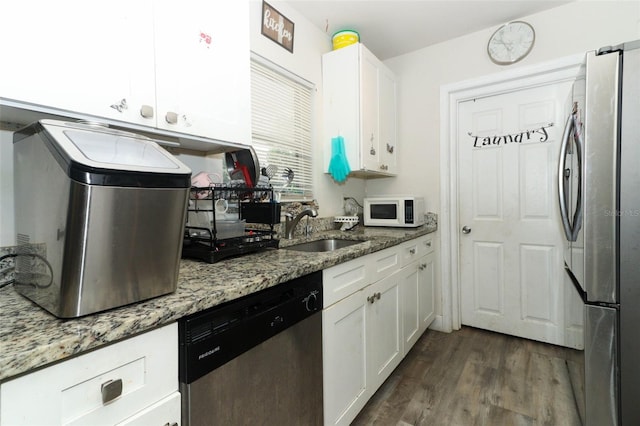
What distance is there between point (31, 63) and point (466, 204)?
275cm

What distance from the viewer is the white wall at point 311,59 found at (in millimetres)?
1852

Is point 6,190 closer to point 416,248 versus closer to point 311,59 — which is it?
point 311,59

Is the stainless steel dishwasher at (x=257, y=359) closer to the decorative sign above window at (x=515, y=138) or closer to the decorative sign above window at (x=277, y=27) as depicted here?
the decorative sign above window at (x=277, y=27)

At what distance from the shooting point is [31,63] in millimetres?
743

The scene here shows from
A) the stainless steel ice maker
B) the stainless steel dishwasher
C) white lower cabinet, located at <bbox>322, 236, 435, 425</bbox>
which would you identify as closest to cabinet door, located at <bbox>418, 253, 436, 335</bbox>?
white lower cabinet, located at <bbox>322, 236, 435, 425</bbox>

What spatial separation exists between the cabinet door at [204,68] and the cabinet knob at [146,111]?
3 centimetres

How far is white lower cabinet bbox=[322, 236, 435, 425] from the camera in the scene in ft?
4.16

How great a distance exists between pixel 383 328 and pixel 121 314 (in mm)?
1373

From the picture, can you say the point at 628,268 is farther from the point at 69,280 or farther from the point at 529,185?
the point at 69,280

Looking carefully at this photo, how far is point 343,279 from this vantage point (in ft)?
4.41

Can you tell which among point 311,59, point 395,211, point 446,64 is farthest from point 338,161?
point 446,64

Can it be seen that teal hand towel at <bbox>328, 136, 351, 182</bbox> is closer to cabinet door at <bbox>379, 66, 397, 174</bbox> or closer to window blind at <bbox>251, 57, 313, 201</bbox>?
window blind at <bbox>251, 57, 313, 201</bbox>

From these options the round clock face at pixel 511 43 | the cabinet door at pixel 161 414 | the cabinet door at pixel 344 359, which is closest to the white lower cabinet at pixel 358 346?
the cabinet door at pixel 344 359

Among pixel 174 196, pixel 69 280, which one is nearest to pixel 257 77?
pixel 174 196
